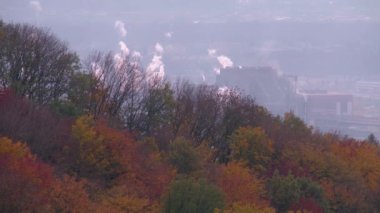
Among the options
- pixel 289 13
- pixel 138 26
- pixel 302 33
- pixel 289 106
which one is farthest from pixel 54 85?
pixel 289 13

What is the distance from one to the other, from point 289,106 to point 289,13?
3254 cm

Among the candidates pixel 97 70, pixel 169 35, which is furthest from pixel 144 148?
pixel 169 35

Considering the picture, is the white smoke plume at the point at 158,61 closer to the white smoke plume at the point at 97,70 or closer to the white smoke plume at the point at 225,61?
the white smoke plume at the point at 225,61

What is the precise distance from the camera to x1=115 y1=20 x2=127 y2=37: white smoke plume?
69.7m

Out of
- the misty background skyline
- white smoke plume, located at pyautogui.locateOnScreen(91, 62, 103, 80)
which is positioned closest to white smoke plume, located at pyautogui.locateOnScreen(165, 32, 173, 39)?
the misty background skyline

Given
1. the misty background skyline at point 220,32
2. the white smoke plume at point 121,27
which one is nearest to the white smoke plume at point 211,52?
the misty background skyline at point 220,32

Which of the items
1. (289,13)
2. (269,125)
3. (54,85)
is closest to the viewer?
(54,85)

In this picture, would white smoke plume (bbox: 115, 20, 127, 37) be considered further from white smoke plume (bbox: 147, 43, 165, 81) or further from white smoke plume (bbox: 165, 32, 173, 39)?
white smoke plume (bbox: 165, 32, 173, 39)

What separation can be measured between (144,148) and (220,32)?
50.0 meters

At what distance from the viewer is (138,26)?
74000 millimetres

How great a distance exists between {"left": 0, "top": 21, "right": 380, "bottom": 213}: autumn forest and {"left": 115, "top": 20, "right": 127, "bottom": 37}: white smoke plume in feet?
95.6

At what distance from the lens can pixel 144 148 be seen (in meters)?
28.8

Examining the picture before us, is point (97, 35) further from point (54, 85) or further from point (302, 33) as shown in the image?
point (54, 85)

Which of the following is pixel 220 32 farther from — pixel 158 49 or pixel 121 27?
pixel 158 49
